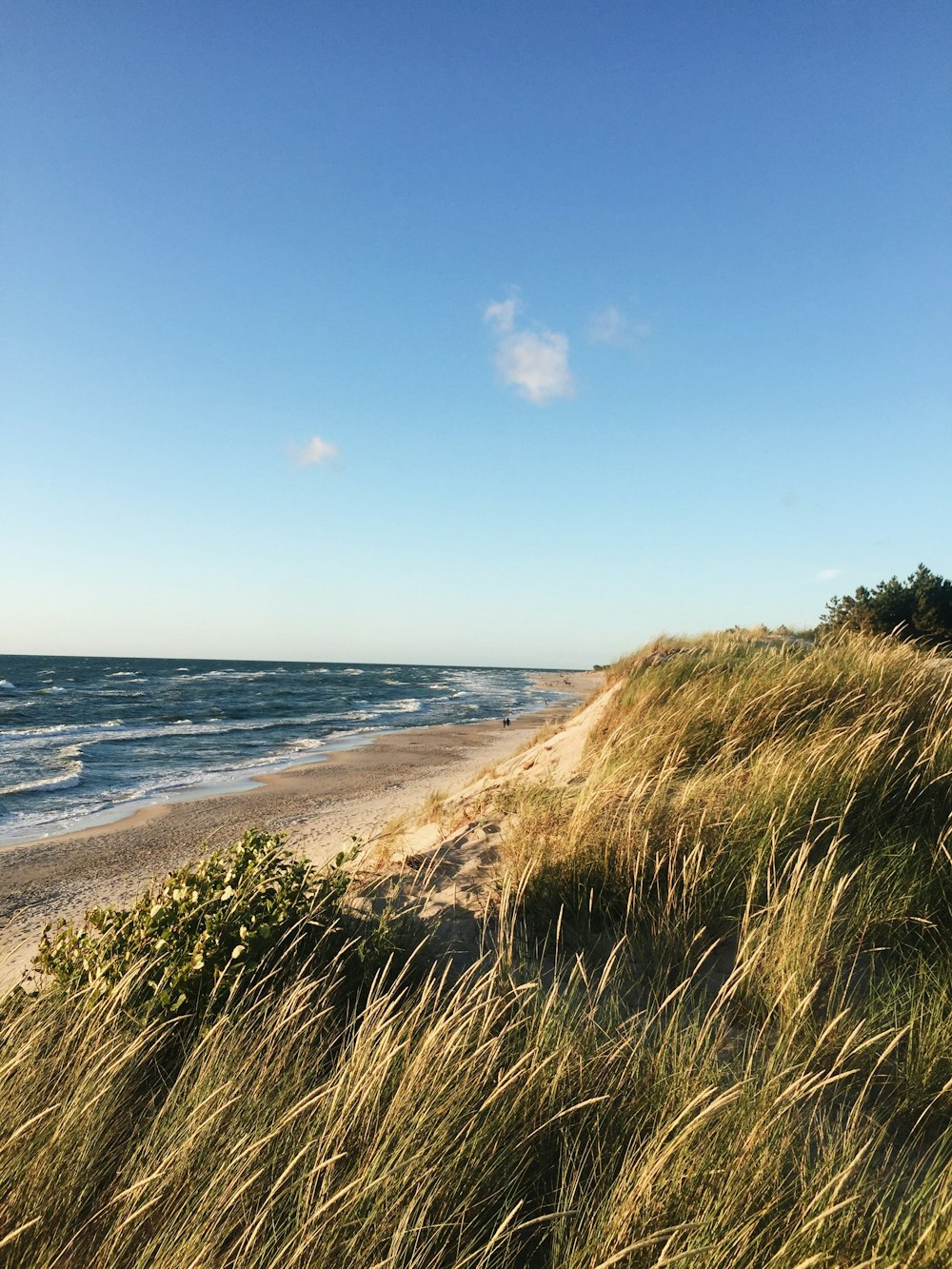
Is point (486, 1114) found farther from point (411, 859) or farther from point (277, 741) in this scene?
point (277, 741)

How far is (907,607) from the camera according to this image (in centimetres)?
2456

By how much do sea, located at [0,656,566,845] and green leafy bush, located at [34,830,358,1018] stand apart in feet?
38.3

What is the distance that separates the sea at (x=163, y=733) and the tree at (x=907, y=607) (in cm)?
1949

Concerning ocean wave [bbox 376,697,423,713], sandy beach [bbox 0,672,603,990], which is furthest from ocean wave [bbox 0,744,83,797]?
ocean wave [bbox 376,697,423,713]

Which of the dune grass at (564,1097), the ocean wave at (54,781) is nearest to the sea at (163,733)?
the ocean wave at (54,781)

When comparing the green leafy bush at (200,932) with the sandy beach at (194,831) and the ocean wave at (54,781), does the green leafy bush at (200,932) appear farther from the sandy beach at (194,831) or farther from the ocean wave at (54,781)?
the ocean wave at (54,781)

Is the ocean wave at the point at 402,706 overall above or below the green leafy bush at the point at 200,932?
below

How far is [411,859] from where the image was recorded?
5859 mm

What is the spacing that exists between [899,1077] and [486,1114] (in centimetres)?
177

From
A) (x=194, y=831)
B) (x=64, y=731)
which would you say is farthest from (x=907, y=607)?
(x=64, y=731)

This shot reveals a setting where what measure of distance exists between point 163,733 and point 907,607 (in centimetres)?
3023

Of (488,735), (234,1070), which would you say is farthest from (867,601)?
(234,1070)

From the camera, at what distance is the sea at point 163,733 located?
57.6 ft

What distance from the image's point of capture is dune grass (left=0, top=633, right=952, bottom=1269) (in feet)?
6.21
